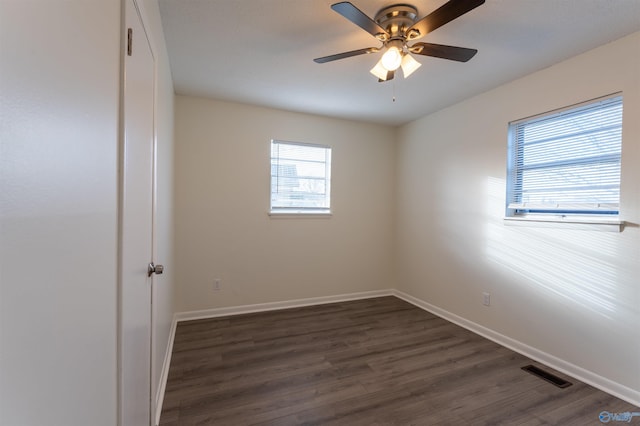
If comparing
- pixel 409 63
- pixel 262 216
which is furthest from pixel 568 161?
pixel 262 216

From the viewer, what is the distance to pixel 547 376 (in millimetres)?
2184

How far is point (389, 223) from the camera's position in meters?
4.21

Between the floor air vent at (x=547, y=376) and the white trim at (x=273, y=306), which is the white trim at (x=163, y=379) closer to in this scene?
the white trim at (x=273, y=306)

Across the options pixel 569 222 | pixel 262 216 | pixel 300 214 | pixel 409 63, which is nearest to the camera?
pixel 409 63

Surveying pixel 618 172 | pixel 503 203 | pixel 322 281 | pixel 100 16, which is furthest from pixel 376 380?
pixel 100 16

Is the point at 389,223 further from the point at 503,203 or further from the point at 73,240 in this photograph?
the point at 73,240

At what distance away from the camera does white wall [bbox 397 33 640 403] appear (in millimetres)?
1964

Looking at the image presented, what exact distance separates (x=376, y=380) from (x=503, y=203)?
201 cm

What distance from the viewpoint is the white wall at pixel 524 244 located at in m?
1.96

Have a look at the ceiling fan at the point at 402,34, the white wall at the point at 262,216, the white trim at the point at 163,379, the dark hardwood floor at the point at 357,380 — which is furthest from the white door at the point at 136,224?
the white wall at the point at 262,216

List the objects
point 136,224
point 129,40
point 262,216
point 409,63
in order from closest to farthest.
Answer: point 129,40 < point 136,224 < point 409,63 < point 262,216

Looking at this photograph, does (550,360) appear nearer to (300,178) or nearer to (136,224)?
(300,178)

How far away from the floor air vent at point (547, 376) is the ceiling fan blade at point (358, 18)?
272 centimetres

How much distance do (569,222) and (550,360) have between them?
1152mm
